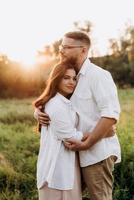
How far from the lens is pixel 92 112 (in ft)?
12.3

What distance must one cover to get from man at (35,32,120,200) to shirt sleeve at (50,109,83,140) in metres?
0.05

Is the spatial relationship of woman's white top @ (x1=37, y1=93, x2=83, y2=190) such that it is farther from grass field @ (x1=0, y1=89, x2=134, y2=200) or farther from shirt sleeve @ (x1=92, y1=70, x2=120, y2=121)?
grass field @ (x1=0, y1=89, x2=134, y2=200)

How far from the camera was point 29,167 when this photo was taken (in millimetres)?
6645

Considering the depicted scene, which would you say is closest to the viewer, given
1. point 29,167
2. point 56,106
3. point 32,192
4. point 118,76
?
point 56,106

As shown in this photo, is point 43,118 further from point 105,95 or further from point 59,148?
point 105,95

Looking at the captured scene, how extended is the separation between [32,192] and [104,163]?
2390 millimetres

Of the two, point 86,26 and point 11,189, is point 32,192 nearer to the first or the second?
point 11,189

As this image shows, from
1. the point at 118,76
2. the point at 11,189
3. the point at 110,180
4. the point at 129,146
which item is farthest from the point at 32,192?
the point at 118,76

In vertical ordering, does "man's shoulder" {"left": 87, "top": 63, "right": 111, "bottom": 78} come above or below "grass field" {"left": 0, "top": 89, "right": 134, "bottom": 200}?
above

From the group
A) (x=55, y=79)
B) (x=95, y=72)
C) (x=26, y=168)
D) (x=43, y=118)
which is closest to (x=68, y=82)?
(x=55, y=79)

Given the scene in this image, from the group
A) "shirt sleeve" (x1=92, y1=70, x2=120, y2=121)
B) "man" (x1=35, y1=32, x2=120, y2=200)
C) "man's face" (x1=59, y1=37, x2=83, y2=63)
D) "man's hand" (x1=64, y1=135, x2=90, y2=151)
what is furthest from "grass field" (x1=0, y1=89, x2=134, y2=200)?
"man's face" (x1=59, y1=37, x2=83, y2=63)

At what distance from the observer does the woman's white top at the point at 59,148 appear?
366 centimetres

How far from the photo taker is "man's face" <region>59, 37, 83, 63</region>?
12.2 feet

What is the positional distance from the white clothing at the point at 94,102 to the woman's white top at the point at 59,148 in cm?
7
